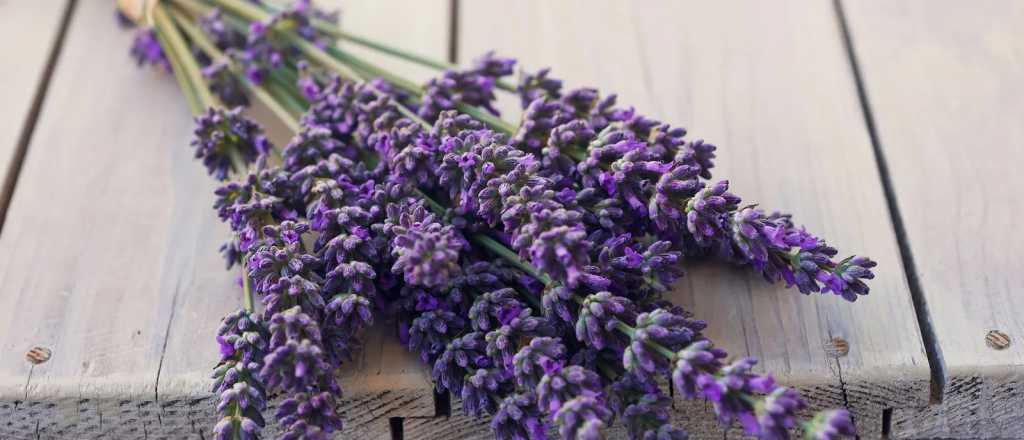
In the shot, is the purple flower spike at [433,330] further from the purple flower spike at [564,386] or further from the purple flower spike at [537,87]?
the purple flower spike at [537,87]

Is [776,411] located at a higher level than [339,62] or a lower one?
lower

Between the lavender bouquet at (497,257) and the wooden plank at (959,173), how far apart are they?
19cm

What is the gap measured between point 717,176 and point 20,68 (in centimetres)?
101

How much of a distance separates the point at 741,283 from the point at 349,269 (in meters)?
0.46

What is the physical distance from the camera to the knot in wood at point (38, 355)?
3.92ft

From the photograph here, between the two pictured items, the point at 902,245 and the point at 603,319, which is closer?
the point at 603,319

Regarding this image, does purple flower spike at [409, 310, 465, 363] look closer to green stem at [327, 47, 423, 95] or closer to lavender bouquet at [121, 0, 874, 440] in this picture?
lavender bouquet at [121, 0, 874, 440]

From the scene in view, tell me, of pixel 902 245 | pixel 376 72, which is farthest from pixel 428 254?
pixel 902 245

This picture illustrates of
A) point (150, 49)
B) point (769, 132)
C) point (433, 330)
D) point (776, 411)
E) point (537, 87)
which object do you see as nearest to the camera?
point (776, 411)

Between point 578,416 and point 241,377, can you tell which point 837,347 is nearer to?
point 578,416

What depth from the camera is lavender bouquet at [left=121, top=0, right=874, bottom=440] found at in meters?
0.94

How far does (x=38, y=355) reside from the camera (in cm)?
120

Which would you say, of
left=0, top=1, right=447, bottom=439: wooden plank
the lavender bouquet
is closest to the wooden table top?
left=0, top=1, right=447, bottom=439: wooden plank

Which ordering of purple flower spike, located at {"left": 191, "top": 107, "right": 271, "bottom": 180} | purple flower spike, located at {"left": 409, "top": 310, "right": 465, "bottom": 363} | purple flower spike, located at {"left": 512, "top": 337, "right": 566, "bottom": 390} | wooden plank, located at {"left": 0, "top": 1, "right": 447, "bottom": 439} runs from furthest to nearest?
purple flower spike, located at {"left": 191, "top": 107, "right": 271, "bottom": 180}
wooden plank, located at {"left": 0, "top": 1, "right": 447, "bottom": 439}
purple flower spike, located at {"left": 409, "top": 310, "right": 465, "bottom": 363}
purple flower spike, located at {"left": 512, "top": 337, "right": 566, "bottom": 390}
